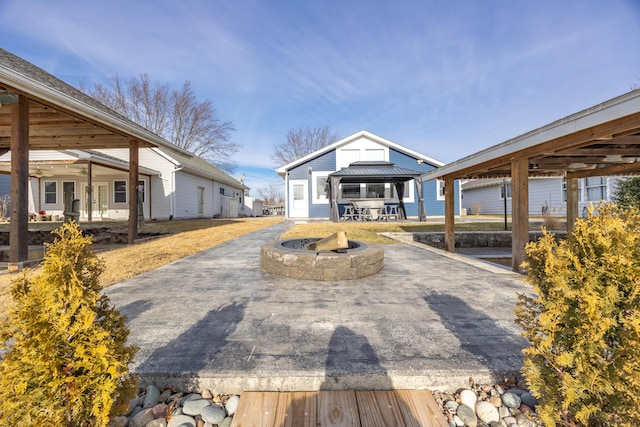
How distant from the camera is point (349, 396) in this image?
156 cm

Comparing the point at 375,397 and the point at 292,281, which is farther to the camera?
the point at 292,281

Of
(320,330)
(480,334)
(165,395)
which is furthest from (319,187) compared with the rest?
(165,395)

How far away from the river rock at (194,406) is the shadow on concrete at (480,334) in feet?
5.78

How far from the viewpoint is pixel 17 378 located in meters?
0.99

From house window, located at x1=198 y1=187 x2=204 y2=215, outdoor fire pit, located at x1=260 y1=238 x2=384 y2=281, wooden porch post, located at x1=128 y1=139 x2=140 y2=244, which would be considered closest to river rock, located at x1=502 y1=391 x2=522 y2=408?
outdoor fire pit, located at x1=260 y1=238 x2=384 y2=281

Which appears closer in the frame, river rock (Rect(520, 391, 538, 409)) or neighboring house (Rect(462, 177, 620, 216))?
river rock (Rect(520, 391, 538, 409))

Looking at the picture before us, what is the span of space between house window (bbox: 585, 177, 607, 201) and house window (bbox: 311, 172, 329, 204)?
14.8 m

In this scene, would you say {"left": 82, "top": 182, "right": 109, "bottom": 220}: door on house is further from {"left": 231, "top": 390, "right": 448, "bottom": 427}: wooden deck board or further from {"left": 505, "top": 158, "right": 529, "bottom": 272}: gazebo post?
{"left": 505, "top": 158, "right": 529, "bottom": 272}: gazebo post

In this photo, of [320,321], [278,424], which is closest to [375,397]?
[278,424]

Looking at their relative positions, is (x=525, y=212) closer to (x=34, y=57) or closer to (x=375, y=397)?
(x=375, y=397)

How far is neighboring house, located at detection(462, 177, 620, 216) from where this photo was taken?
14367mm

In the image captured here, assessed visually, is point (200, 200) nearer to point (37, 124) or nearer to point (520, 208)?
A: point (37, 124)

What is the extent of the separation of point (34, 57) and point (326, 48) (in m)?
17.7

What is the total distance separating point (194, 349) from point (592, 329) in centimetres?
224
